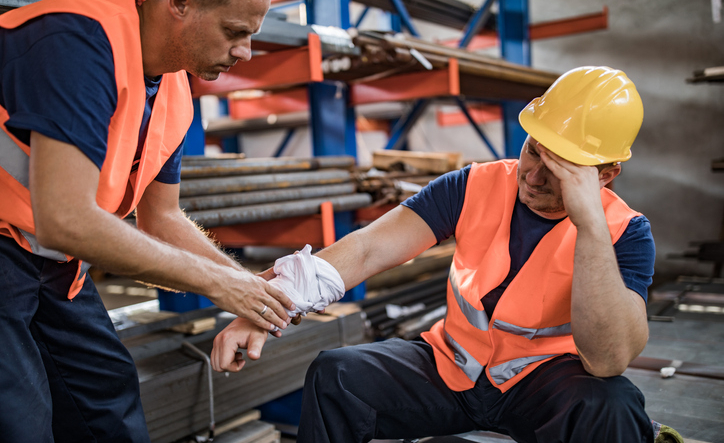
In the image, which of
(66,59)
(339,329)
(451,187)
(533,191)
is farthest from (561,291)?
(339,329)

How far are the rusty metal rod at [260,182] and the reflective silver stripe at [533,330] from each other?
1.63 meters

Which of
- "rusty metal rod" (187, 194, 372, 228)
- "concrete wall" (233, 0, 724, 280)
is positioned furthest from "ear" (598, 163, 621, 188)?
"concrete wall" (233, 0, 724, 280)

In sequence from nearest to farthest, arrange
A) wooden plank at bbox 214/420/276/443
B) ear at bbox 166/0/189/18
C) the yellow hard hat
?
ear at bbox 166/0/189/18, the yellow hard hat, wooden plank at bbox 214/420/276/443

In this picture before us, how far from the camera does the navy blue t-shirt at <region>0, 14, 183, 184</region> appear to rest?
123cm

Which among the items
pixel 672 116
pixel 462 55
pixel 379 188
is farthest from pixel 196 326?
pixel 672 116

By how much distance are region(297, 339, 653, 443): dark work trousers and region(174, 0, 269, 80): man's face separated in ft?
3.26

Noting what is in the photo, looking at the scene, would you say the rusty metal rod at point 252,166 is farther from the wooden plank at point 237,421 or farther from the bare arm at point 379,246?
the wooden plank at point 237,421

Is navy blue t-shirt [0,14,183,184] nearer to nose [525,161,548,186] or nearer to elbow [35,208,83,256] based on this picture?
elbow [35,208,83,256]

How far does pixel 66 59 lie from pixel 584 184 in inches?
56.6

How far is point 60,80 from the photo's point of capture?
4.05 ft

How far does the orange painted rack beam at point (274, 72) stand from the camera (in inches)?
119

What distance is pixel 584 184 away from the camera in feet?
5.71

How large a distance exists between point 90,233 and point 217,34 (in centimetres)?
62

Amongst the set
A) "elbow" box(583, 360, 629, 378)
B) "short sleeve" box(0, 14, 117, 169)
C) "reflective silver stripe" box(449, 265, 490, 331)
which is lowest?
"elbow" box(583, 360, 629, 378)
